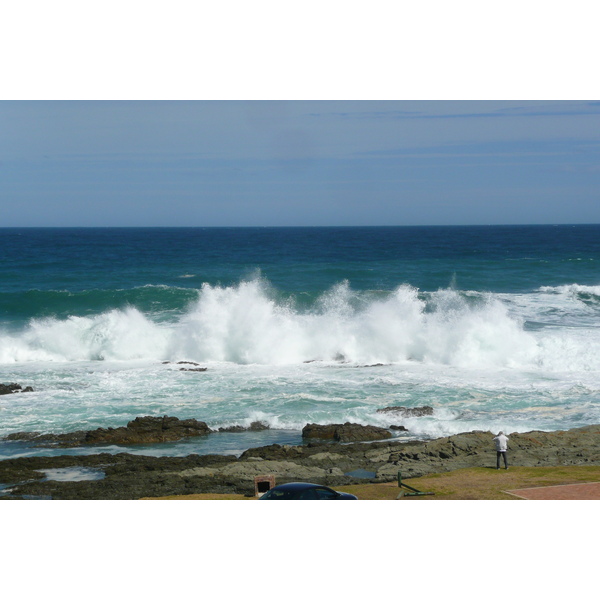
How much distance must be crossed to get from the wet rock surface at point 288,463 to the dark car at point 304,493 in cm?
184

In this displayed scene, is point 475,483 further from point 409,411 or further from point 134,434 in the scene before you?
point 134,434

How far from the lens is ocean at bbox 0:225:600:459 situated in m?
21.0

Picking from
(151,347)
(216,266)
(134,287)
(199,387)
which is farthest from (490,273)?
(199,387)

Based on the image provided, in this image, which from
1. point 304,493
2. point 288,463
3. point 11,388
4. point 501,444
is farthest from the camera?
point 11,388

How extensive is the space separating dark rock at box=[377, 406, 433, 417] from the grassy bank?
4841 mm

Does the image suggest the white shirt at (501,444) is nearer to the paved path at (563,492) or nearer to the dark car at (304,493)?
the paved path at (563,492)

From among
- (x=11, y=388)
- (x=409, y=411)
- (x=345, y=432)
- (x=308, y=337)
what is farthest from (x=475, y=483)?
(x=308, y=337)

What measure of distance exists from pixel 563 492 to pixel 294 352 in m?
17.7

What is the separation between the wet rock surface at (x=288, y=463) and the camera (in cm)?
1499

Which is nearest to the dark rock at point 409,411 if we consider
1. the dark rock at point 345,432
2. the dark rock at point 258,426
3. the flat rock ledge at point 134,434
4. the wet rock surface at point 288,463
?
the dark rock at point 345,432

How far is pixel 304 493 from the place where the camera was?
42.2 ft

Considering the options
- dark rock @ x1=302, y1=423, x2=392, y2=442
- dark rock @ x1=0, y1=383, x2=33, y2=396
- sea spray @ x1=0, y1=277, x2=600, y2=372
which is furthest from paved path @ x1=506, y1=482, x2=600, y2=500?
dark rock @ x1=0, y1=383, x2=33, y2=396

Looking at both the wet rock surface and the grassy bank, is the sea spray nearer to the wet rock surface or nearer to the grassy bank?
the wet rock surface

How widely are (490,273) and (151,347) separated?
102 ft
